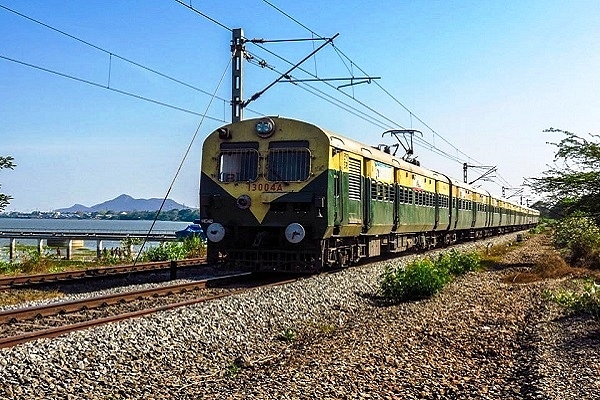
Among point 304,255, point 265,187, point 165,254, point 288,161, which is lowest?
point 165,254

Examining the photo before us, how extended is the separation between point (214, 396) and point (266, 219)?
342 inches

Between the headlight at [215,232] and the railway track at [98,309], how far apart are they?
98 cm

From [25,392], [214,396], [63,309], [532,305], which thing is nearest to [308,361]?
[214,396]

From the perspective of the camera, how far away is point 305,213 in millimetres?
14242

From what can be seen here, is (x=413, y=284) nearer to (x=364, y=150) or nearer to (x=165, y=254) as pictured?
(x=364, y=150)

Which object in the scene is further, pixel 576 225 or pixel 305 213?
pixel 576 225

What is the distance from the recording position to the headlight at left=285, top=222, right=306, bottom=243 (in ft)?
46.0

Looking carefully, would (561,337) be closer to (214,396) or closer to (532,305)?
(532,305)

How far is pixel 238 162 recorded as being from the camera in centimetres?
1504

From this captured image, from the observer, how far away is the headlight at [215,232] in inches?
575

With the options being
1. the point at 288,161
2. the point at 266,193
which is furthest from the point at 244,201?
the point at 288,161

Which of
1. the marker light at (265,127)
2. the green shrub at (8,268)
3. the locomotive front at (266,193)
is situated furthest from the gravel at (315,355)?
the green shrub at (8,268)

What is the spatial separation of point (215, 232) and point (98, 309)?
443 cm

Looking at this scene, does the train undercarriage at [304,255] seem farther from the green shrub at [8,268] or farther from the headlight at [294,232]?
the green shrub at [8,268]
